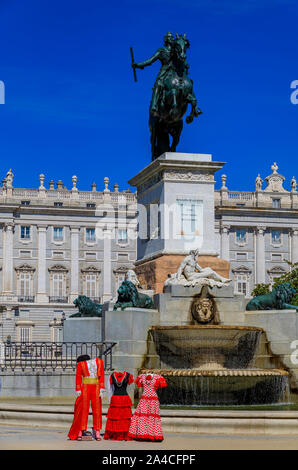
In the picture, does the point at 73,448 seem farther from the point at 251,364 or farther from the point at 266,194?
the point at 266,194

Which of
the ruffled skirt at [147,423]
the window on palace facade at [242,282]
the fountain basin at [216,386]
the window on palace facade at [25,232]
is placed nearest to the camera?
the ruffled skirt at [147,423]

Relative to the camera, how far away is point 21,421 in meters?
14.0

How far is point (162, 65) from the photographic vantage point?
20.2 m

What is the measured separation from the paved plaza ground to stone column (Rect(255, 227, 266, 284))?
89.3 meters

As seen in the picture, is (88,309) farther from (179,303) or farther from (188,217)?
(188,217)

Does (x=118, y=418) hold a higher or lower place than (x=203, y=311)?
lower

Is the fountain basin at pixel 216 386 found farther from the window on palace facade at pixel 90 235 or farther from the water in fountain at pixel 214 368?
the window on palace facade at pixel 90 235

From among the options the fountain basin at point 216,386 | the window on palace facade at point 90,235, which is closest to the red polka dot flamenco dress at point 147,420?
the fountain basin at point 216,386

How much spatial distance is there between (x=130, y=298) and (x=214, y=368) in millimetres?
2113

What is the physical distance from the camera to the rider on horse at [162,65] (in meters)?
20.0

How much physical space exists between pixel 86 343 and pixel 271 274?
86.0 meters

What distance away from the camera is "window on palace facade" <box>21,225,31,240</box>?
98688mm

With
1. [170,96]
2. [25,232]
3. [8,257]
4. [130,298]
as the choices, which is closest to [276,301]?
[130,298]

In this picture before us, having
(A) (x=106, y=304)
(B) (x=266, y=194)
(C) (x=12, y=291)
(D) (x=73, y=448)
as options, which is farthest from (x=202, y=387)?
(B) (x=266, y=194)
